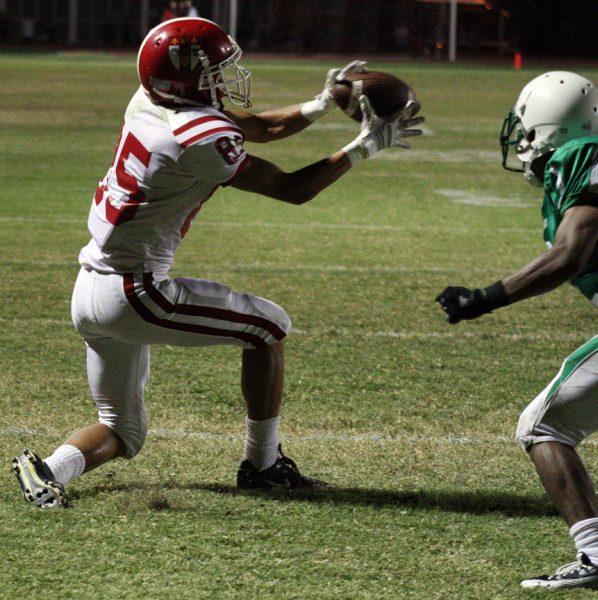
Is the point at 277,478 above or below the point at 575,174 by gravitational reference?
below

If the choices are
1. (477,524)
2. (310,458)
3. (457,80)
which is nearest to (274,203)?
(310,458)

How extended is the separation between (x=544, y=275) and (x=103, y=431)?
1728 millimetres

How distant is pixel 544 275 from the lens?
3.31 meters

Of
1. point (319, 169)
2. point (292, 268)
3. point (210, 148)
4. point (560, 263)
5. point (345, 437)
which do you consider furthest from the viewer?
point (292, 268)

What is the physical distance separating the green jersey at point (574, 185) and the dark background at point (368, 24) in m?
40.7

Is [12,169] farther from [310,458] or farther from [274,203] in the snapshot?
[310,458]

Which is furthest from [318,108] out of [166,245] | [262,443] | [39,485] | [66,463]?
[39,485]

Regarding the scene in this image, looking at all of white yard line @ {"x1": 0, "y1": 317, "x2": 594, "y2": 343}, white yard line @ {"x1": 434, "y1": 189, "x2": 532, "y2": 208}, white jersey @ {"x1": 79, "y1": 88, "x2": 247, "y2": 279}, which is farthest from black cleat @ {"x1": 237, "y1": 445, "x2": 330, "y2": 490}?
white yard line @ {"x1": 434, "y1": 189, "x2": 532, "y2": 208}

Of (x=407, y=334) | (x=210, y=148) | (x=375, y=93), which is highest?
(x=375, y=93)

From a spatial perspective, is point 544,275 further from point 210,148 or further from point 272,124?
point 272,124

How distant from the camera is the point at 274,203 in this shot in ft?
36.0

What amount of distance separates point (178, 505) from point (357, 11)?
42593 millimetres

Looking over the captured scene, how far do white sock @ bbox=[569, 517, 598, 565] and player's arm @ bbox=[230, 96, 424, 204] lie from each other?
1.44 m

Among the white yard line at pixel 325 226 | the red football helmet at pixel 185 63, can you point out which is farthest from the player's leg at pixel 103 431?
the white yard line at pixel 325 226
